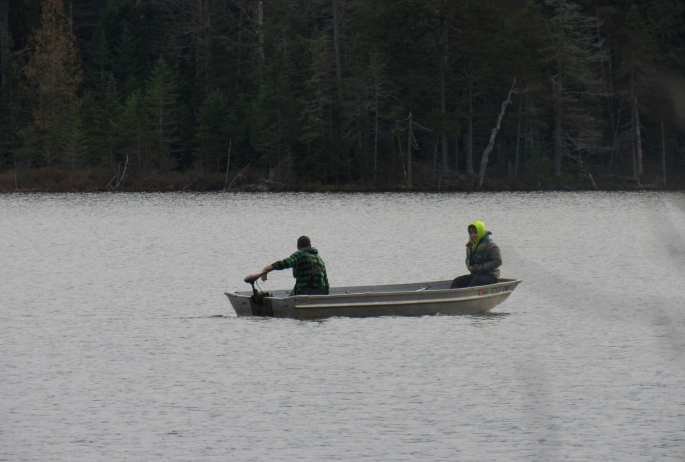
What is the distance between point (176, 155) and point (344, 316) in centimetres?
8622

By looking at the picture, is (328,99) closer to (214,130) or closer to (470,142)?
(214,130)

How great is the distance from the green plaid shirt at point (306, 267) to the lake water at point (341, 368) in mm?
853

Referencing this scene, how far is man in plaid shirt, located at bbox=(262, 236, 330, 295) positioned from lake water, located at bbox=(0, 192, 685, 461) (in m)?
0.74

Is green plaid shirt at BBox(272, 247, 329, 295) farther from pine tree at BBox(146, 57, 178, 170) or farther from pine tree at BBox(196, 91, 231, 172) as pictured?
pine tree at BBox(146, 57, 178, 170)

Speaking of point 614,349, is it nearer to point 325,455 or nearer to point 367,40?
point 325,455

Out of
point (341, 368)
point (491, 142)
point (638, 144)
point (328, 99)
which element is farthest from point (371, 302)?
point (638, 144)

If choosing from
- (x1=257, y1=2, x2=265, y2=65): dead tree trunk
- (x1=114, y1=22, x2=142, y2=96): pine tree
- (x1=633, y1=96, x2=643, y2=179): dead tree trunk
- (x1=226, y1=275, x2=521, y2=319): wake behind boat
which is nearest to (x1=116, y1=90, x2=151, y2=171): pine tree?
(x1=114, y1=22, x2=142, y2=96): pine tree

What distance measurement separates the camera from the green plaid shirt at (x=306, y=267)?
22125mm

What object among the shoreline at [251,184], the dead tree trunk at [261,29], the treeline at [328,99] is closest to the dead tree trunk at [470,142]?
the treeline at [328,99]

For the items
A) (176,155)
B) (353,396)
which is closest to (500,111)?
(176,155)

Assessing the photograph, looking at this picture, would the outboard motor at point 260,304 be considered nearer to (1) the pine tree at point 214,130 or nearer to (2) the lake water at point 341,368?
(2) the lake water at point 341,368

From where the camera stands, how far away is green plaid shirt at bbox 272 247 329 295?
22.1 meters

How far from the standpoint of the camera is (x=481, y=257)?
23.8 m

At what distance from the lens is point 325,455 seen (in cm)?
1277
